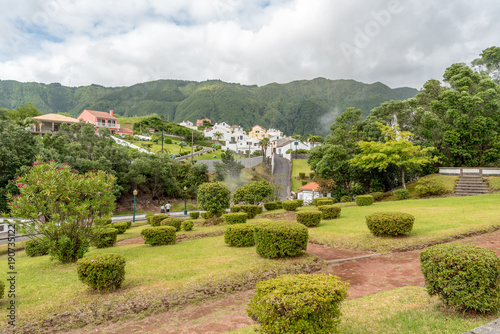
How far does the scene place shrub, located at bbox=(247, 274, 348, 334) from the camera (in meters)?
3.57

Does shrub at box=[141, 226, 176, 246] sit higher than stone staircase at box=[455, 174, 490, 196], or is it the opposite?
stone staircase at box=[455, 174, 490, 196]

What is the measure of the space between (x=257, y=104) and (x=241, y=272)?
19261 centimetres

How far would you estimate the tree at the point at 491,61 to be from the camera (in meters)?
39.7

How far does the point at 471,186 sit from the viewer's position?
23.7m

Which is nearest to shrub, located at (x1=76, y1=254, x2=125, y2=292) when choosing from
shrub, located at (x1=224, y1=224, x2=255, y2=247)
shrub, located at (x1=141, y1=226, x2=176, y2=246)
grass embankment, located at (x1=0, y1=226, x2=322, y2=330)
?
grass embankment, located at (x1=0, y1=226, x2=322, y2=330)

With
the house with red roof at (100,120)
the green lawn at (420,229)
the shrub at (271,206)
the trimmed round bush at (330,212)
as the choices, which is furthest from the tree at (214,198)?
the house with red roof at (100,120)

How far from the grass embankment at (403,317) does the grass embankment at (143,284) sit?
2.46m

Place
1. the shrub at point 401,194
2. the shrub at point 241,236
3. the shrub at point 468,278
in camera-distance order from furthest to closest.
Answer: the shrub at point 401,194 → the shrub at point 241,236 → the shrub at point 468,278

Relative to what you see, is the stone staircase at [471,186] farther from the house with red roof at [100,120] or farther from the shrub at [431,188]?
the house with red roof at [100,120]

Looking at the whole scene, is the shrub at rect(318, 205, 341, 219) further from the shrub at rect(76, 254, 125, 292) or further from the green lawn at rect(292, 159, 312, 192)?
the green lawn at rect(292, 159, 312, 192)

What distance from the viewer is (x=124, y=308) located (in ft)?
20.4

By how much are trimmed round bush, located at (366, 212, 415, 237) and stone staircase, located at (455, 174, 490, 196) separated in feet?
56.0

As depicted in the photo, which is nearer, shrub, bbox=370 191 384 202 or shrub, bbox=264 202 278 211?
shrub, bbox=370 191 384 202

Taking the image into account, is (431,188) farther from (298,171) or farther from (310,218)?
(298,171)
